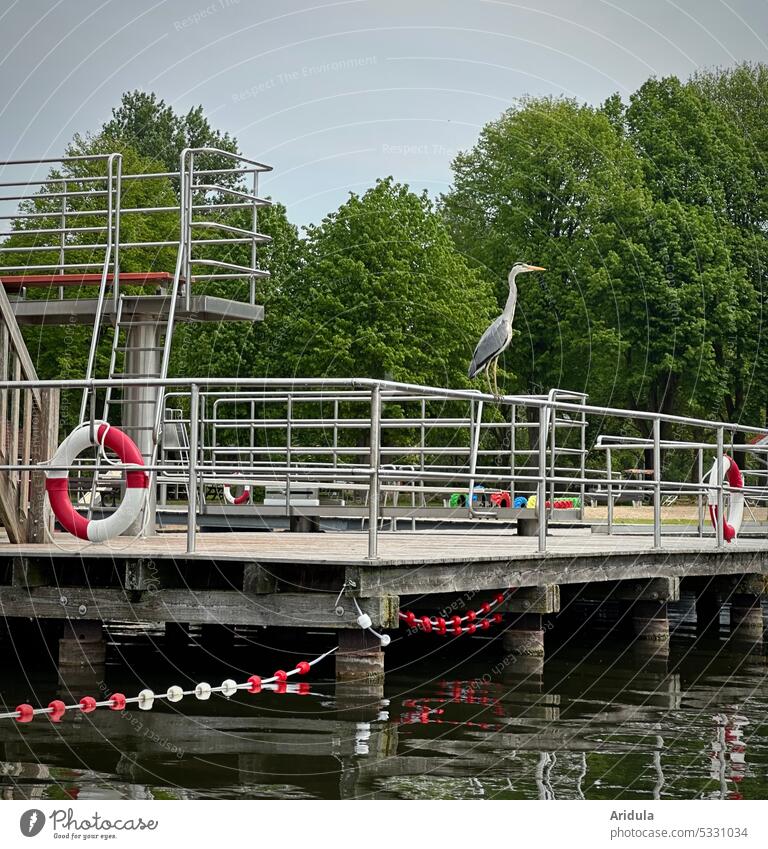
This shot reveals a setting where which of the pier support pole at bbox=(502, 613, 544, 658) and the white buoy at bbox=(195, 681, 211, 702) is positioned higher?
the white buoy at bbox=(195, 681, 211, 702)

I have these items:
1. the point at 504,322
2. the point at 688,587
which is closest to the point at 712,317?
the point at 688,587

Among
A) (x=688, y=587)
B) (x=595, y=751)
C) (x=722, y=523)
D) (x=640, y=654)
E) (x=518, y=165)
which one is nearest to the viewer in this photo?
(x=595, y=751)

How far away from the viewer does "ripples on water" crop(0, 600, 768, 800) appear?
8125 millimetres

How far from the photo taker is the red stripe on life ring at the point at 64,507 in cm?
1112

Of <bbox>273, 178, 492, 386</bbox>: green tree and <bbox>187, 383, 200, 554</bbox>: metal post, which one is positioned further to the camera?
<bbox>273, 178, 492, 386</bbox>: green tree

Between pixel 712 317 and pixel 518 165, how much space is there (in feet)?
22.7

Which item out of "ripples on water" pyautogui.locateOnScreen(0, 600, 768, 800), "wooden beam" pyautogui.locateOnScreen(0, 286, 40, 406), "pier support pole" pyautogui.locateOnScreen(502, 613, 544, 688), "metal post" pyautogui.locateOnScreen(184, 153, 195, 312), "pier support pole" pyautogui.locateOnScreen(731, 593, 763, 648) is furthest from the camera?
"pier support pole" pyautogui.locateOnScreen(731, 593, 763, 648)

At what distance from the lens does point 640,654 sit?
1442cm

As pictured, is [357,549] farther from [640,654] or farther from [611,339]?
[611,339]

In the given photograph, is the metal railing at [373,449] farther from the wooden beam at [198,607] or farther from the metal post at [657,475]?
Result: the wooden beam at [198,607]

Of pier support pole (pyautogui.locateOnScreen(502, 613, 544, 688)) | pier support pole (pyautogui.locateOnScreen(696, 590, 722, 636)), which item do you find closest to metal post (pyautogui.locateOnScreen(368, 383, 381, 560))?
pier support pole (pyautogui.locateOnScreen(502, 613, 544, 688))

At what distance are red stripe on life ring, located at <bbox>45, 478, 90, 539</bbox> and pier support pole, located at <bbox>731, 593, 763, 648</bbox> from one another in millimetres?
8163

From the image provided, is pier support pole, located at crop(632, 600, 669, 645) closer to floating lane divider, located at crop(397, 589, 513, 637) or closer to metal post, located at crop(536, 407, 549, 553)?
floating lane divider, located at crop(397, 589, 513, 637)

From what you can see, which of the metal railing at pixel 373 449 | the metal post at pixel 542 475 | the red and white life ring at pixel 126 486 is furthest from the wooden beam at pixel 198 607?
the metal post at pixel 542 475
